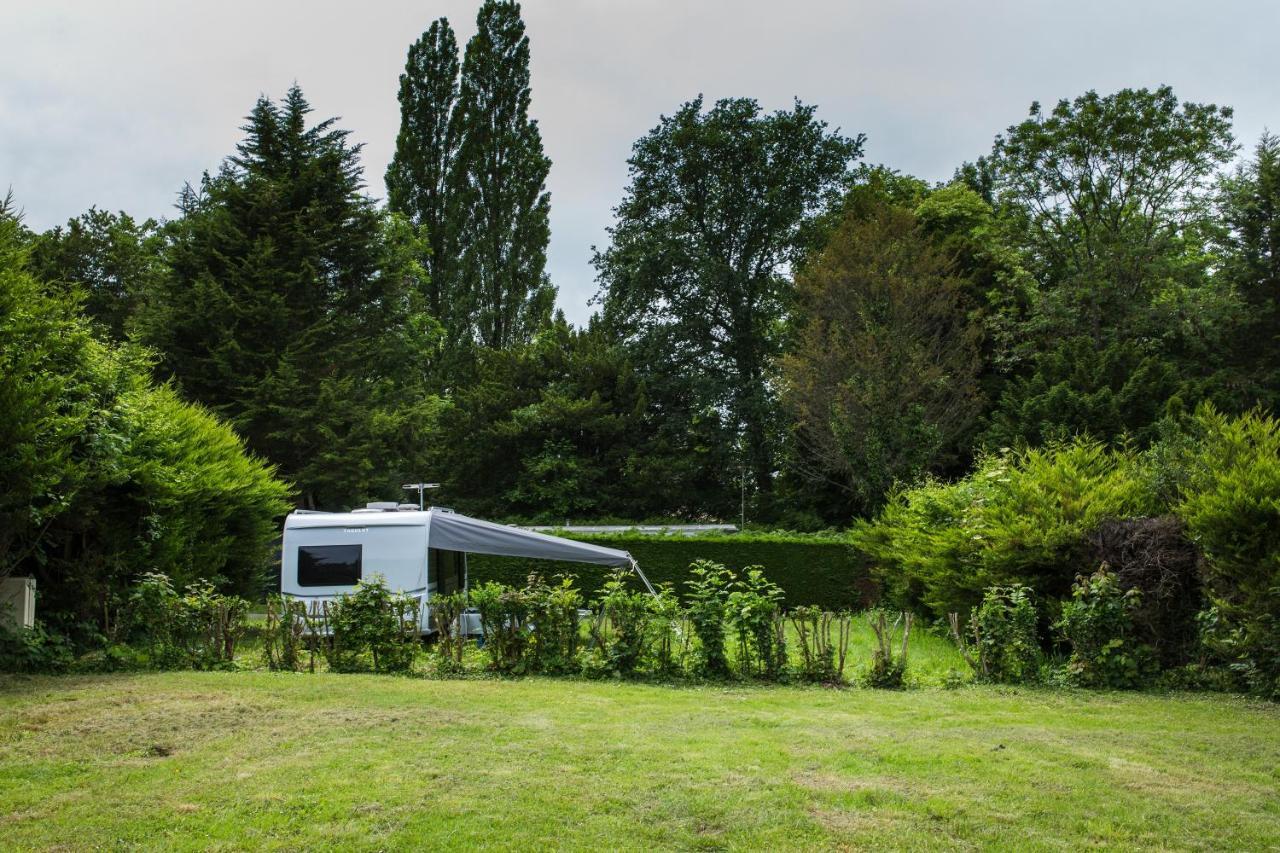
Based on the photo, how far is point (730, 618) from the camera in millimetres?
9172

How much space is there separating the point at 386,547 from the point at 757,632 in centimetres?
596

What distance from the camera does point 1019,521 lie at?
10836 millimetres

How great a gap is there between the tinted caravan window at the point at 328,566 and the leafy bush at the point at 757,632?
6138mm

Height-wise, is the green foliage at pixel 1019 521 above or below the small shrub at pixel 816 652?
above

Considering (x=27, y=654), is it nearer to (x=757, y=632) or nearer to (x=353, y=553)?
(x=353, y=553)

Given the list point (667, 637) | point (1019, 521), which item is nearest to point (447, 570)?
point (667, 637)

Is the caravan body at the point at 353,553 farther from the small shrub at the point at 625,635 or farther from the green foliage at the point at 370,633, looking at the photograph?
the small shrub at the point at 625,635

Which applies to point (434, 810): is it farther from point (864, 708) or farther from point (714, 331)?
point (714, 331)

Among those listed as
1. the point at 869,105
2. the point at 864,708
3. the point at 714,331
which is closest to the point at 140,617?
the point at 864,708

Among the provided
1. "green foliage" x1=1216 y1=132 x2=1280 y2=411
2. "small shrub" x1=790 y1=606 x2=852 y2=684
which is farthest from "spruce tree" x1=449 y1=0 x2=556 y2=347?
"small shrub" x1=790 y1=606 x2=852 y2=684

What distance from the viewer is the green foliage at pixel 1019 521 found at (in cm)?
1052

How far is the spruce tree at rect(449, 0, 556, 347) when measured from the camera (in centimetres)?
3653

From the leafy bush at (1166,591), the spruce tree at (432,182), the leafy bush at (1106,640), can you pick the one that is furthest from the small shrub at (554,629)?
the spruce tree at (432,182)

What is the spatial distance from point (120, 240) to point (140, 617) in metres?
23.3
